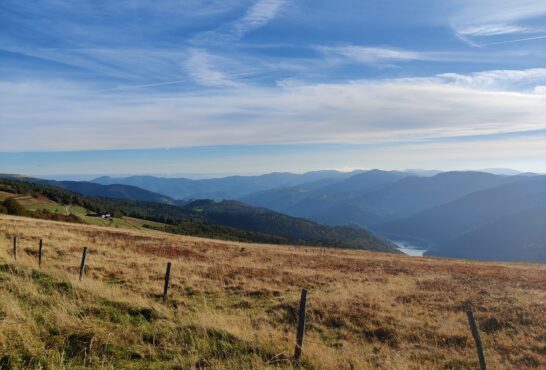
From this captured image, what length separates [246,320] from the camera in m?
12.0

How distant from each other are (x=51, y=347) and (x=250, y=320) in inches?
243

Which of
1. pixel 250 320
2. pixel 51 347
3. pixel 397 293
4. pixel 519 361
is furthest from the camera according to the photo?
pixel 397 293

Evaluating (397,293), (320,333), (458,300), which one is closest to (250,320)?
(320,333)

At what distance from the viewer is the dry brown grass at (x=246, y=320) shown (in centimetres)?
782

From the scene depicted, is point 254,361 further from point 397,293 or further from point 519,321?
point 397,293

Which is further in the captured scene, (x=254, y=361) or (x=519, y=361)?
(x=519, y=361)

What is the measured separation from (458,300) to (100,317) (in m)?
16.4

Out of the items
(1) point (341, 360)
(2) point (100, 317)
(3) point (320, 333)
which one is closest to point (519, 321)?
(3) point (320, 333)

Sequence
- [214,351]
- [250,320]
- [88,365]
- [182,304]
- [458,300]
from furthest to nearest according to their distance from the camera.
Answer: [458,300], [182,304], [250,320], [214,351], [88,365]

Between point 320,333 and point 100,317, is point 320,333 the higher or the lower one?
the lower one

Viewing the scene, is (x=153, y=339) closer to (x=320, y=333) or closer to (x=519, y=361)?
(x=320, y=333)

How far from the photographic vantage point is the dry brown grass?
7.82 metres

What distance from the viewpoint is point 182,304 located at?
1366 cm

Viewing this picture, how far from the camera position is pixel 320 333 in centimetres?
1223
